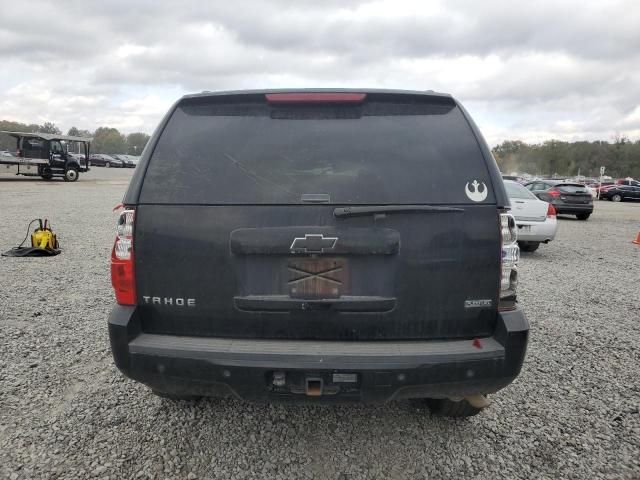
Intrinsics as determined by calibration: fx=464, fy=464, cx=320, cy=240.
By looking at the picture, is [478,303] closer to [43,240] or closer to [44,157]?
[43,240]

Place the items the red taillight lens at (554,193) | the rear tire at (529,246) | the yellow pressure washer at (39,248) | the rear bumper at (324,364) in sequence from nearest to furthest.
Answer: the rear bumper at (324,364) < the yellow pressure washer at (39,248) < the rear tire at (529,246) < the red taillight lens at (554,193)

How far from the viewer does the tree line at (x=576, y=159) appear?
86.1 meters

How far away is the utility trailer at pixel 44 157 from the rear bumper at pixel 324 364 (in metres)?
28.0

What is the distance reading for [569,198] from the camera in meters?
18.3

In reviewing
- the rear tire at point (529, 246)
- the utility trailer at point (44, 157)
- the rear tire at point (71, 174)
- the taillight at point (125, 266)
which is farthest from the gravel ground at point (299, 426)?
the rear tire at point (71, 174)

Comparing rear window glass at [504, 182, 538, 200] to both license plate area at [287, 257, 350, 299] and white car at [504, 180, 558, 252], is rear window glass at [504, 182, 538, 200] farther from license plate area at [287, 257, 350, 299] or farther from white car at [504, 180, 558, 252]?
license plate area at [287, 257, 350, 299]

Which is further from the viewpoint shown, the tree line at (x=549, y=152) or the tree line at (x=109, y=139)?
the tree line at (x=109, y=139)

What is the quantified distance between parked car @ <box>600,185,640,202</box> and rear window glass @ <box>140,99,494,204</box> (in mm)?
41604

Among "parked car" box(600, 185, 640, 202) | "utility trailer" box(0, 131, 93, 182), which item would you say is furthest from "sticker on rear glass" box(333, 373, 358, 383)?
"parked car" box(600, 185, 640, 202)

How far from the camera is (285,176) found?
2320mm

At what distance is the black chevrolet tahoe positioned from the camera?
2.20 m

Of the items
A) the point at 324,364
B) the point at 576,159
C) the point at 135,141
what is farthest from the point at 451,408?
the point at 135,141

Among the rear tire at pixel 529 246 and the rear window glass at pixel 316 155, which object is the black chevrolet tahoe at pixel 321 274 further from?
the rear tire at pixel 529 246

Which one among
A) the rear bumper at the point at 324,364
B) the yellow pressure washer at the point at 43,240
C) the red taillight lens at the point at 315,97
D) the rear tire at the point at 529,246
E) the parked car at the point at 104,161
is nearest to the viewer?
the rear bumper at the point at 324,364
